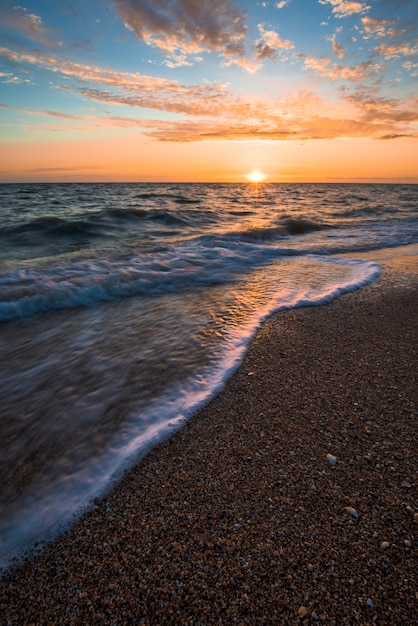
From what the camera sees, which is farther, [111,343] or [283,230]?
[283,230]

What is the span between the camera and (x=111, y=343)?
3.69 meters

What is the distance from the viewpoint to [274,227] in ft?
43.4

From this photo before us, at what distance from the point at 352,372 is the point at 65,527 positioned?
2.50 metres

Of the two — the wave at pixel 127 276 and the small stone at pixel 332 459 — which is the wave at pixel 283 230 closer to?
the wave at pixel 127 276

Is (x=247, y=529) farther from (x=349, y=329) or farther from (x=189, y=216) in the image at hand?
(x=189, y=216)

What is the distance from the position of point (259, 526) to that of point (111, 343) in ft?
8.46

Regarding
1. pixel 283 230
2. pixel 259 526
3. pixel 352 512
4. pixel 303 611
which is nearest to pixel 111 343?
pixel 259 526

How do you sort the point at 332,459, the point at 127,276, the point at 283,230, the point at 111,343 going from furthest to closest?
1. the point at 283,230
2. the point at 127,276
3. the point at 111,343
4. the point at 332,459

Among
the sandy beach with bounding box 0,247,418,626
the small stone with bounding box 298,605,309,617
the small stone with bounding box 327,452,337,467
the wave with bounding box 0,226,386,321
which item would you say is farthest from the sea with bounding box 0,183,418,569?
the small stone with bounding box 298,605,309,617

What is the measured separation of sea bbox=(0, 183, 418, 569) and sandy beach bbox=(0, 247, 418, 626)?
0.24 meters

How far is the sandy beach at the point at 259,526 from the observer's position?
1341 millimetres

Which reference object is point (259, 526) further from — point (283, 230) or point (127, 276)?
point (283, 230)

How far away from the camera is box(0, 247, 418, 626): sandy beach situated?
1341 millimetres

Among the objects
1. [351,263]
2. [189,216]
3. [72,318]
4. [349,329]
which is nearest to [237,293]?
[349,329]
